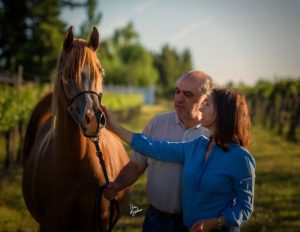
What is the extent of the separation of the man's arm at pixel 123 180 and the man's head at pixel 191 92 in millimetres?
594

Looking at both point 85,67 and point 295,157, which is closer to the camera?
point 85,67

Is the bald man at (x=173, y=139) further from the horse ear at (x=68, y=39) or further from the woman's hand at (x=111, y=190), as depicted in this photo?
the horse ear at (x=68, y=39)

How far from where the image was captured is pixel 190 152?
102 inches

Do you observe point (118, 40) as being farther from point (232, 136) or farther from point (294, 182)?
point (232, 136)

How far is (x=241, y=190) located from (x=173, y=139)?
0.81 m

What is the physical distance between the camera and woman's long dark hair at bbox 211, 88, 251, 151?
2383 millimetres

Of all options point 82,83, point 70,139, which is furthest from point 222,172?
point 70,139

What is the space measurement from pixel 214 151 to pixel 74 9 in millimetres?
46154

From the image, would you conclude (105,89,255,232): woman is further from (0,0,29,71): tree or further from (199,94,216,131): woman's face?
(0,0,29,71): tree

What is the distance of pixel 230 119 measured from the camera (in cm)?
238

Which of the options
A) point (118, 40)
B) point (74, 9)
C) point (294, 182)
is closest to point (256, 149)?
point (294, 182)

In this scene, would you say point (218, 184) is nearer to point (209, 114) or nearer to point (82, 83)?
point (209, 114)

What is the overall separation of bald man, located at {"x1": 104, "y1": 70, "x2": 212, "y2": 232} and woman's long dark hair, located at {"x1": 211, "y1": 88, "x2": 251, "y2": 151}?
0.48m

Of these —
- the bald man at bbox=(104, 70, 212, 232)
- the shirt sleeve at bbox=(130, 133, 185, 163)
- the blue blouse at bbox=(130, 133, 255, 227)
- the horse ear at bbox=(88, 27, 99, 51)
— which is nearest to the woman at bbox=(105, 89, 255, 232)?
the blue blouse at bbox=(130, 133, 255, 227)
